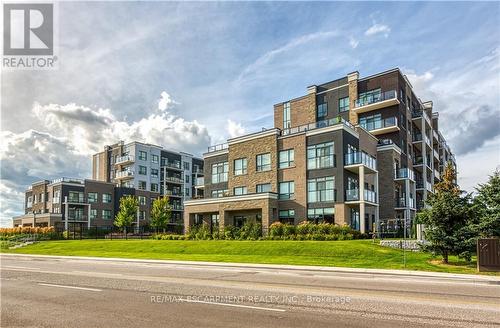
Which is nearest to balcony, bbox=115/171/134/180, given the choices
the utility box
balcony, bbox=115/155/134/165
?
balcony, bbox=115/155/134/165

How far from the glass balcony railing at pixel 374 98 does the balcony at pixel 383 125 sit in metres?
2.44

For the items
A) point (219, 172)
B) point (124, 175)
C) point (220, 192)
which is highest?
point (124, 175)

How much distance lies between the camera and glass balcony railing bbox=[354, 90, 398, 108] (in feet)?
153

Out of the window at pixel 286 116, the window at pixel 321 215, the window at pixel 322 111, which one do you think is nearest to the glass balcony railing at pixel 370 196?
the window at pixel 321 215

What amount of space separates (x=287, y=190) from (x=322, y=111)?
648 inches

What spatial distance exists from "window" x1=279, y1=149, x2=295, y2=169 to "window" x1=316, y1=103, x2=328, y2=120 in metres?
13.6

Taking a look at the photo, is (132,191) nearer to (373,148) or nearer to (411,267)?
(373,148)

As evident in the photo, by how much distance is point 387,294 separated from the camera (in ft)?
38.8

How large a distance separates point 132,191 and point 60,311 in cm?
7145

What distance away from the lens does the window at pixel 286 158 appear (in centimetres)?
3953

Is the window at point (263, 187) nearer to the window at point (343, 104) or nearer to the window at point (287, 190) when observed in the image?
the window at point (287, 190)

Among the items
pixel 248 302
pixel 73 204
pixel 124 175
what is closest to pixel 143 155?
pixel 124 175

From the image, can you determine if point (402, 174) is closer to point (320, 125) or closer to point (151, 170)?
point (320, 125)

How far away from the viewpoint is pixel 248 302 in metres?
10.5
